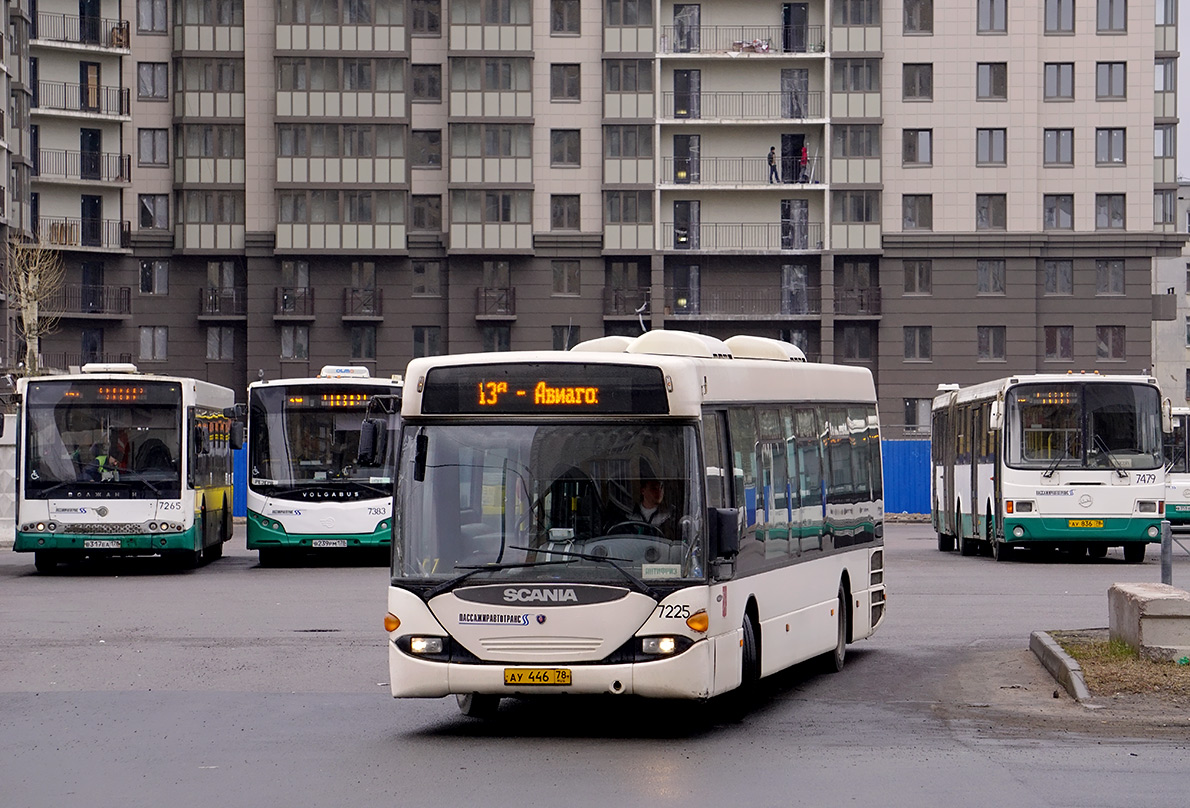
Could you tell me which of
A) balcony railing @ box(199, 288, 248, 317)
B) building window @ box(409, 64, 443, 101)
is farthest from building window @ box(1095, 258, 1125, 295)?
balcony railing @ box(199, 288, 248, 317)

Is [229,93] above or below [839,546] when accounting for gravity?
above

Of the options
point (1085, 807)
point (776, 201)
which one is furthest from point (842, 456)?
point (776, 201)

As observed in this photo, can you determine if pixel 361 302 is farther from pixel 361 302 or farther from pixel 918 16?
pixel 918 16

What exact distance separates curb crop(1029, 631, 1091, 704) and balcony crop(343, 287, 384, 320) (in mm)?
56043

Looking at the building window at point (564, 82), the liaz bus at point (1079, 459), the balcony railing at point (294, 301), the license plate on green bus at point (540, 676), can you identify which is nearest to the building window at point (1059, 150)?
the building window at point (564, 82)

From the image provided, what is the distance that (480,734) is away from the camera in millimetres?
11922

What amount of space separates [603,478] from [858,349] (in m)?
61.4

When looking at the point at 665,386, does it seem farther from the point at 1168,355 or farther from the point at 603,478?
the point at 1168,355

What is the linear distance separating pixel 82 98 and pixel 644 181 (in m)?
22.5

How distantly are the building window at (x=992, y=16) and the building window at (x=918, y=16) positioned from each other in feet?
5.77

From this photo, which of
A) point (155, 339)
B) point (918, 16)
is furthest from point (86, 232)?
point (918, 16)

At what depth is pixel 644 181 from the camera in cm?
7088

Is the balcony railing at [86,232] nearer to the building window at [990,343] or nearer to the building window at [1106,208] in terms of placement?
the building window at [990,343]

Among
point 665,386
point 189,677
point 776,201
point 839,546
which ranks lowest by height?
point 189,677
